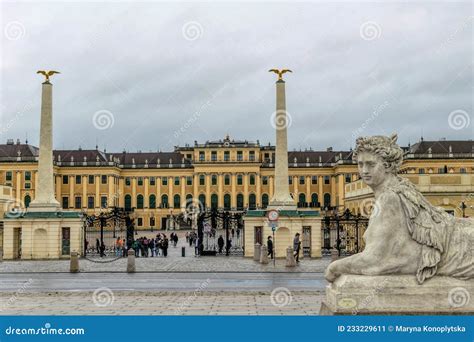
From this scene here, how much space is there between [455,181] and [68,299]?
3539 centimetres

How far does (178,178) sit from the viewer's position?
4692 inches

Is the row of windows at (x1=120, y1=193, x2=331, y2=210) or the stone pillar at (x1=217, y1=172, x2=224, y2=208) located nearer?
the row of windows at (x1=120, y1=193, x2=331, y2=210)

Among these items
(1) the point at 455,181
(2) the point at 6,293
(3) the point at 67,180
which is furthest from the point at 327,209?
(2) the point at 6,293

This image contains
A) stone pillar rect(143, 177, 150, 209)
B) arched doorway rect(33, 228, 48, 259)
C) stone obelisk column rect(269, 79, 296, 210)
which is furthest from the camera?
stone pillar rect(143, 177, 150, 209)

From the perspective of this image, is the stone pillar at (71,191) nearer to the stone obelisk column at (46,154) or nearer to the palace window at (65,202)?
the palace window at (65,202)

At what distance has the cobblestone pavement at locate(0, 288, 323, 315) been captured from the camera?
1153 centimetres

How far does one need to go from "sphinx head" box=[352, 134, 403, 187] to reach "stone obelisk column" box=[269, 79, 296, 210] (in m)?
26.8

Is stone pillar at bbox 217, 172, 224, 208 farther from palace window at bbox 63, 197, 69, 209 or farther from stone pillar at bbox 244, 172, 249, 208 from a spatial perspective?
palace window at bbox 63, 197, 69, 209

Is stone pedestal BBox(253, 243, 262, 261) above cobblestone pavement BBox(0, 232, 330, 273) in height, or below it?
above

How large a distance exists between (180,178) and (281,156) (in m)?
85.7

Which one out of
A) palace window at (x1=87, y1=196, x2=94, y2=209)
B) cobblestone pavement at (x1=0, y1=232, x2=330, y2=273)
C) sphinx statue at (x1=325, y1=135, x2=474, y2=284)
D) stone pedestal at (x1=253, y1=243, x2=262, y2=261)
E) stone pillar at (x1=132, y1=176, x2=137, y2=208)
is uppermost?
stone pillar at (x1=132, y1=176, x2=137, y2=208)

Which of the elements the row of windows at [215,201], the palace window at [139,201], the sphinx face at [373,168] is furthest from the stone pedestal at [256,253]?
the palace window at [139,201]

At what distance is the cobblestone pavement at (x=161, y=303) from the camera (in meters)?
11.5

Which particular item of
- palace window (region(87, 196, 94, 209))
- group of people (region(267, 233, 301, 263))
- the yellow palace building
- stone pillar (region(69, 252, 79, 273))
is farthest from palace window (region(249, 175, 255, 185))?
stone pillar (region(69, 252, 79, 273))
